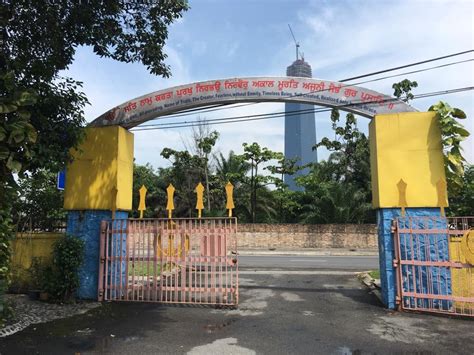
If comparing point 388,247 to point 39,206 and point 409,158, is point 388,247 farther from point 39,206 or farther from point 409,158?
point 39,206

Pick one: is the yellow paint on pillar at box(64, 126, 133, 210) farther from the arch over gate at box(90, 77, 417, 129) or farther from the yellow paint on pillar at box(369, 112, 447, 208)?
the yellow paint on pillar at box(369, 112, 447, 208)

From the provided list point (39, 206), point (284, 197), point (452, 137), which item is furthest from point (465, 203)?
point (39, 206)

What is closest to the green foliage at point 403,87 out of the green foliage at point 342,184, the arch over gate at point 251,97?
the green foliage at point 342,184

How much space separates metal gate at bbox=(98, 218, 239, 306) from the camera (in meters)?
8.09

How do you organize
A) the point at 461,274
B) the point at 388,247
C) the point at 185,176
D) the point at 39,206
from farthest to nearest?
1. the point at 185,176
2. the point at 39,206
3. the point at 388,247
4. the point at 461,274

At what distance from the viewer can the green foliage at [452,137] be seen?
782cm

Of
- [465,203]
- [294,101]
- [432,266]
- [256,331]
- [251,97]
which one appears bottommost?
[256,331]

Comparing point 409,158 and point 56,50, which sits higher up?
point 56,50

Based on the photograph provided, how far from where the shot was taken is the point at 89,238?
29.5ft

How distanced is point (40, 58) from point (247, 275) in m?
8.77

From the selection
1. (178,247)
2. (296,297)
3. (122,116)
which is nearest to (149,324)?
(178,247)

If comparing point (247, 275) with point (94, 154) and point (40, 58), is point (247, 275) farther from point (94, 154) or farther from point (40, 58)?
point (40, 58)

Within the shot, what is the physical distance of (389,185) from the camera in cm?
808

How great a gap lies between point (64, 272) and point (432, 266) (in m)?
7.40
